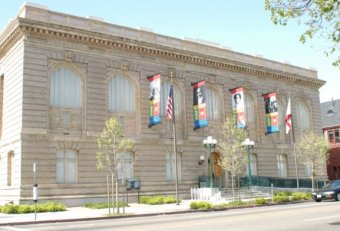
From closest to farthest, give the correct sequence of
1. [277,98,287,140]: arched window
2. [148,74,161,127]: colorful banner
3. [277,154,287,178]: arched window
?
[148,74,161,127]: colorful banner, [277,154,287,178]: arched window, [277,98,287,140]: arched window

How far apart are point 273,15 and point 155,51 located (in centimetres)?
2502

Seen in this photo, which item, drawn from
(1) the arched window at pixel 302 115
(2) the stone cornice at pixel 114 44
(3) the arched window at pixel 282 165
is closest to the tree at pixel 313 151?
(3) the arched window at pixel 282 165

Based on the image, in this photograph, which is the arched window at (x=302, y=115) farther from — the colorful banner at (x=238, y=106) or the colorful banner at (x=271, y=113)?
the colorful banner at (x=238, y=106)

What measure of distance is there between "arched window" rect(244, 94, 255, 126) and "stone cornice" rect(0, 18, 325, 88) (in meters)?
2.82

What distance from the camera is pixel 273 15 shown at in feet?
49.5

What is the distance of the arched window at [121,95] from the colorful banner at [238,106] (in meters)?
11.3

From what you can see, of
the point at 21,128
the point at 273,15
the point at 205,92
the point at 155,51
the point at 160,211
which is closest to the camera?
the point at 273,15

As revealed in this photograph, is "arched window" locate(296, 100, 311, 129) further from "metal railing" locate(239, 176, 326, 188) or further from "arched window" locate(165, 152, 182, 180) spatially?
"arched window" locate(165, 152, 182, 180)

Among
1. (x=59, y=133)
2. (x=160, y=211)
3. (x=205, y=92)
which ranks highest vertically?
(x=205, y=92)

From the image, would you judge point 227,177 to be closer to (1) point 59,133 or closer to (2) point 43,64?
(1) point 59,133

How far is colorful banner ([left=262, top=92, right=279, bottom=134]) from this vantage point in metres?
46.6

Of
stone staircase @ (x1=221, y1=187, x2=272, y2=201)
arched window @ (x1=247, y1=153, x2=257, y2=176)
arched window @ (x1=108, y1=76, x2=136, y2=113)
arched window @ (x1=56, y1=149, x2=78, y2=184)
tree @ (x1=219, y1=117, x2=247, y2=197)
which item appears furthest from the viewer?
arched window @ (x1=247, y1=153, x2=257, y2=176)

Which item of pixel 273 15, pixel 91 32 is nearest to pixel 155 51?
pixel 91 32

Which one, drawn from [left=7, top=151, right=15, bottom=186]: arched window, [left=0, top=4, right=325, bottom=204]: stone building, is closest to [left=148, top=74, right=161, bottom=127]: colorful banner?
[left=0, top=4, right=325, bottom=204]: stone building
